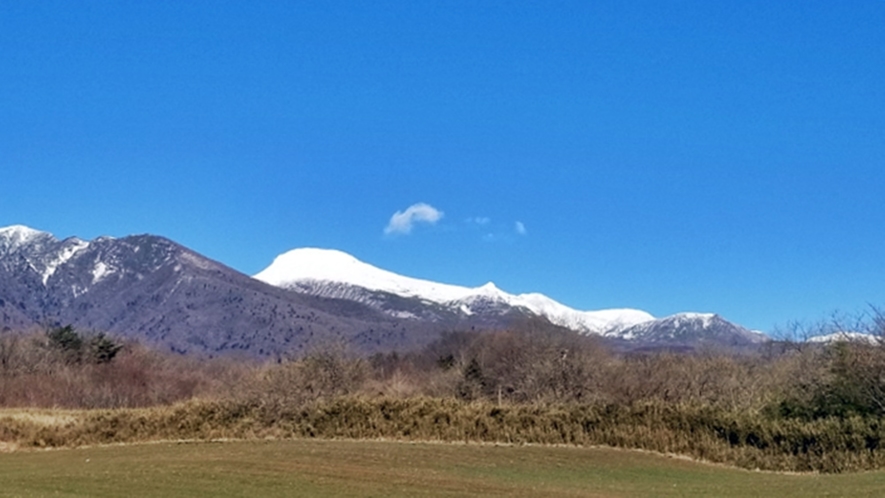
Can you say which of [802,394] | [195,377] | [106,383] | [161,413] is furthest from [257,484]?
[195,377]

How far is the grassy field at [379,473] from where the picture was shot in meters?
28.3

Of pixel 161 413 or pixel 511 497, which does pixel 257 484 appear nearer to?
pixel 511 497

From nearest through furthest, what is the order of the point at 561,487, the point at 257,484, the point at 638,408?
the point at 257,484
the point at 561,487
the point at 638,408

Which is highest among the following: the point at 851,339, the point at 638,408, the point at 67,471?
the point at 851,339

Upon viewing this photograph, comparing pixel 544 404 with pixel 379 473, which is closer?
pixel 379 473

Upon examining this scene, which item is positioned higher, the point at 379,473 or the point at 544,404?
the point at 544,404

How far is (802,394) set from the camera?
55.4 metres

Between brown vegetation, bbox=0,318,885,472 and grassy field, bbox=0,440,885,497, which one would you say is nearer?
grassy field, bbox=0,440,885,497

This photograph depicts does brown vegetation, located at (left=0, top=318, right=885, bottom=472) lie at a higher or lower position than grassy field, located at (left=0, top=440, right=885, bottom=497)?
higher

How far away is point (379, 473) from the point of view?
33625mm

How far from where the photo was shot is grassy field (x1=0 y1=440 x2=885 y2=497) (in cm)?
2829

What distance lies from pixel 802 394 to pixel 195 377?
277ft

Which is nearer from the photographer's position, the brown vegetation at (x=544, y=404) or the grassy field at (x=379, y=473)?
the grassy field at (x=379, y=473)

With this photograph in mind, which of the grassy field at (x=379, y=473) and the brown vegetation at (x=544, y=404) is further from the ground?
the brown vegetation at (x=544, y=404)
